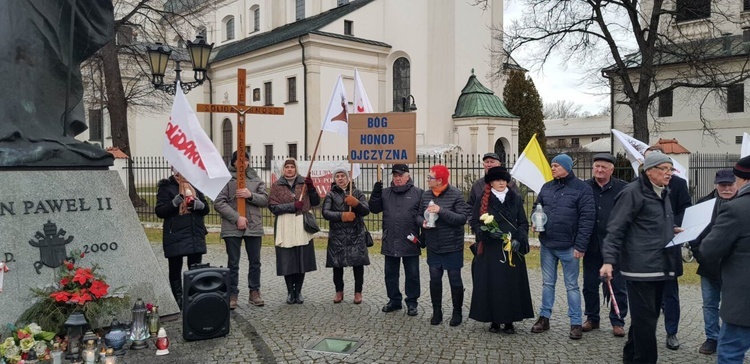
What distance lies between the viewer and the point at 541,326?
6.11 meters

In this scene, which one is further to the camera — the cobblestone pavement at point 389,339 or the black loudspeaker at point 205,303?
the black loudspeaker at point 205,303

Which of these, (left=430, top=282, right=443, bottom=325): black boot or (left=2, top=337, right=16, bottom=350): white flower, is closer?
(left=2, top=337, right=16, bottom=350): white flower

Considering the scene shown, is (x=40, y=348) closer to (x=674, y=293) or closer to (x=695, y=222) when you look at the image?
(x=695, y=222)

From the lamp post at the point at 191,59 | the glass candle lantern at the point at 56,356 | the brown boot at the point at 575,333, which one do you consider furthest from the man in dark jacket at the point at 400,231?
the lamp post at the point at 191,59

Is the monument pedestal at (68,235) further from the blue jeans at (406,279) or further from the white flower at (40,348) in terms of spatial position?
the blue jeans at (406,279)

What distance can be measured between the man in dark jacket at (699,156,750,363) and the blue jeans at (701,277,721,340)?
159cm

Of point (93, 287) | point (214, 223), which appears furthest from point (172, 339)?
point (214, 223)

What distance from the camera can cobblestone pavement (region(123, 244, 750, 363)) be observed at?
524cm

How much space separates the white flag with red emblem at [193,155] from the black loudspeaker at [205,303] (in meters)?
0.92

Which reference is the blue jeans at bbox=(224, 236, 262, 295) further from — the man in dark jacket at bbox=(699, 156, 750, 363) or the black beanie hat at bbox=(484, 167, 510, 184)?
the man in dark jacket at bbox=(699, 156, 750, 363)

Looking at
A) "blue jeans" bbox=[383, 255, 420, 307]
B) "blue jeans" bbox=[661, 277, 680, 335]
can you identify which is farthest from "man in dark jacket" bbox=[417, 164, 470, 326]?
"blue jeans" bbox=[661, 277, 680, 335]

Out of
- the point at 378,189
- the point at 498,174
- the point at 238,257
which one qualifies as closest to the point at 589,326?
the point at 498,174

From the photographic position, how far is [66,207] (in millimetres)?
5461

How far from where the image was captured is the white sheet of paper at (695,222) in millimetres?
4672
